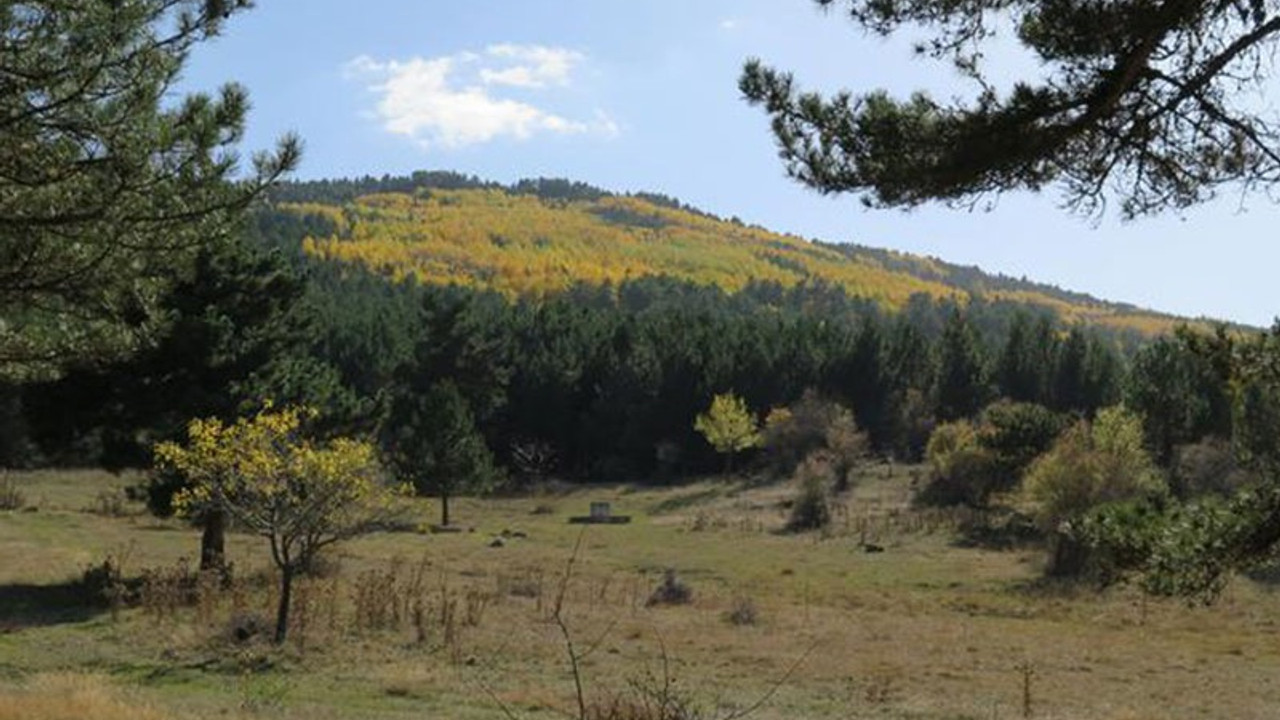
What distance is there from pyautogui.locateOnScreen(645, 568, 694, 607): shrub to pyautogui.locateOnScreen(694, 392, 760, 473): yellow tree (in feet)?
Answer: 140

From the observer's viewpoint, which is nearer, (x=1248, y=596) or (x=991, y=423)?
(x=1248, y=596)

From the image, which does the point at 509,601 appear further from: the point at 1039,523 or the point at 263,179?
the point at 1039,523

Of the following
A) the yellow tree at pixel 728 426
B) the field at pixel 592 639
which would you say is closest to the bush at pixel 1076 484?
the field at pixel 592 639

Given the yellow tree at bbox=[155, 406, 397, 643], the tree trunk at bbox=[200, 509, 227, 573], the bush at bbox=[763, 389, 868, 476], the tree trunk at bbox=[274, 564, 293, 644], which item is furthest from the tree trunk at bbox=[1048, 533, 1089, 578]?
the bush at bbox=[763, 389, 868, 476]

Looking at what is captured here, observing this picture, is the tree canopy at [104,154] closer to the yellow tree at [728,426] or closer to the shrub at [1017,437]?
the shrub at [1017,437]

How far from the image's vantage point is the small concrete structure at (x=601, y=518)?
57438mm

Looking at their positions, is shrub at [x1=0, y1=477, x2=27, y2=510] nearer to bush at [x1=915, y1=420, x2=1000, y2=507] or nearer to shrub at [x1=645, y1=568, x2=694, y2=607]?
shrub at [x1=645, y1=568, x2=694, y2=607]

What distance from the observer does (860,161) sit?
853cm

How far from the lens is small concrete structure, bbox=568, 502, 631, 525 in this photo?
57.4 m

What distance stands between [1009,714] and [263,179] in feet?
42.3

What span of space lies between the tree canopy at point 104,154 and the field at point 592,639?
427cm

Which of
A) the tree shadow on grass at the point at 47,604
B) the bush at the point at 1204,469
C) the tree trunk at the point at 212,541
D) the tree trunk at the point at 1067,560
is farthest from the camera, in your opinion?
the bush at the point at 1204,469

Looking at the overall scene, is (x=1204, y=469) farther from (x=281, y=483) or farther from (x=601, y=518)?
(x=281, y=483)

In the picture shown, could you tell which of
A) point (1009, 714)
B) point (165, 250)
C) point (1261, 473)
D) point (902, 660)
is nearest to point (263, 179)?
point (165, 250)
